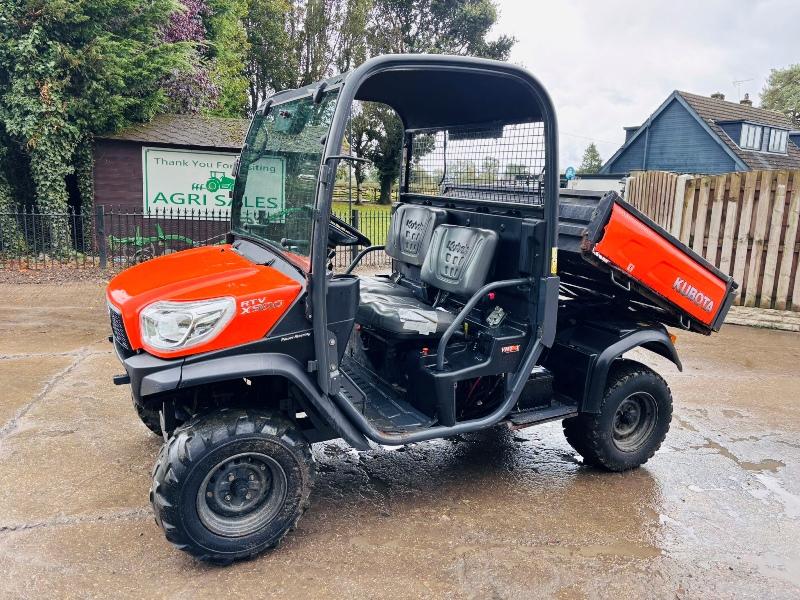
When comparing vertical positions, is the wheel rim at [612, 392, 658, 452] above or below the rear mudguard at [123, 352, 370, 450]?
below

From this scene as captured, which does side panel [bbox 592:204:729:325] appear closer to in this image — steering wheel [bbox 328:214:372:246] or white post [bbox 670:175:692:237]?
steering wheel [bbox 328:214:372:246]

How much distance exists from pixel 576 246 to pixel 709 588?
6.59 feet

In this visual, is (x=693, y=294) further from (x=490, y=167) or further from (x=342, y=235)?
(x=342, y=235)

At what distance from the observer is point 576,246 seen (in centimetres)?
408

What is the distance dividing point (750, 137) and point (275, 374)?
3092 cm

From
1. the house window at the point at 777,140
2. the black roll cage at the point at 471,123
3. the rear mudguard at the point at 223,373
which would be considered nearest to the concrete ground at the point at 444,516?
the black roll cage at the point at 471,123

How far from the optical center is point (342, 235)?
388 centimetres

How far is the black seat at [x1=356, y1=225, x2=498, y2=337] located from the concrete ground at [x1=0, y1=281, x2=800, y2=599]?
1086mm

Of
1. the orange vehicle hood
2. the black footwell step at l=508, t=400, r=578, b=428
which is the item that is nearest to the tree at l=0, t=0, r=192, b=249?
the orange vehicle hood

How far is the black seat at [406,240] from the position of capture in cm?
476

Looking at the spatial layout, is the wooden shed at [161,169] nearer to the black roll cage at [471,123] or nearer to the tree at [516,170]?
the black roll cage at [471,123]

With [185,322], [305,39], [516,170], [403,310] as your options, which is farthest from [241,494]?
[305,39]

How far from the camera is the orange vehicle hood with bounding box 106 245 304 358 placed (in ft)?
10.5

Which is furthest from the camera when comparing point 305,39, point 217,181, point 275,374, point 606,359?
point 305,39
